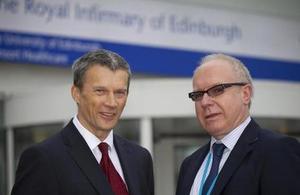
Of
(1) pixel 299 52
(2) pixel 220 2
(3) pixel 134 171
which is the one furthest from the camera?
(1) pixel 299 52

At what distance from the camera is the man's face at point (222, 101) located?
10.0 ft

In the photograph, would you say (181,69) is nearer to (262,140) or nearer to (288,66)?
(288,66)

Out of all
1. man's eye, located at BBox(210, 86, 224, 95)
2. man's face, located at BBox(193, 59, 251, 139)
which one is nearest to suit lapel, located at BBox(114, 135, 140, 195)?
man's face, located at BBox(193, 59, 251, 139)

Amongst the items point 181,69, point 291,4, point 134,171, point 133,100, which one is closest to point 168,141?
point 181,69

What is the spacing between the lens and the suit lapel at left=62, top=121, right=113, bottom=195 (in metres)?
2.93

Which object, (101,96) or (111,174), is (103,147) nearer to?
(111,174)

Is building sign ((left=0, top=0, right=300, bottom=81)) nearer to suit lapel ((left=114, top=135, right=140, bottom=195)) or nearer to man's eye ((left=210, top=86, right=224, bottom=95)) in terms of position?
suit lapel ((left=114, top=135, right=140, bottom=195))

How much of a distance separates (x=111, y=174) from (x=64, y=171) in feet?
1.04

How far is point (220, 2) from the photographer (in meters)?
12.2

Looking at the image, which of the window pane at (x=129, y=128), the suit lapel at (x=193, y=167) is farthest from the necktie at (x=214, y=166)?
the window pane at (x=129, y=128)

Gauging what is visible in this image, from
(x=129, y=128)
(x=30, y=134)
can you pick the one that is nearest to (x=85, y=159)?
(x=129, y=128)

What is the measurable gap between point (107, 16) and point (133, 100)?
283 centimetres

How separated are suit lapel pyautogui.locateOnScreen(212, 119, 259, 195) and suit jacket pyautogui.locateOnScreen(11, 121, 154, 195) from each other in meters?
0.54

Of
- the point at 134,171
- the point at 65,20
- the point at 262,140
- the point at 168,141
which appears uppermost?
the point at 65,20
